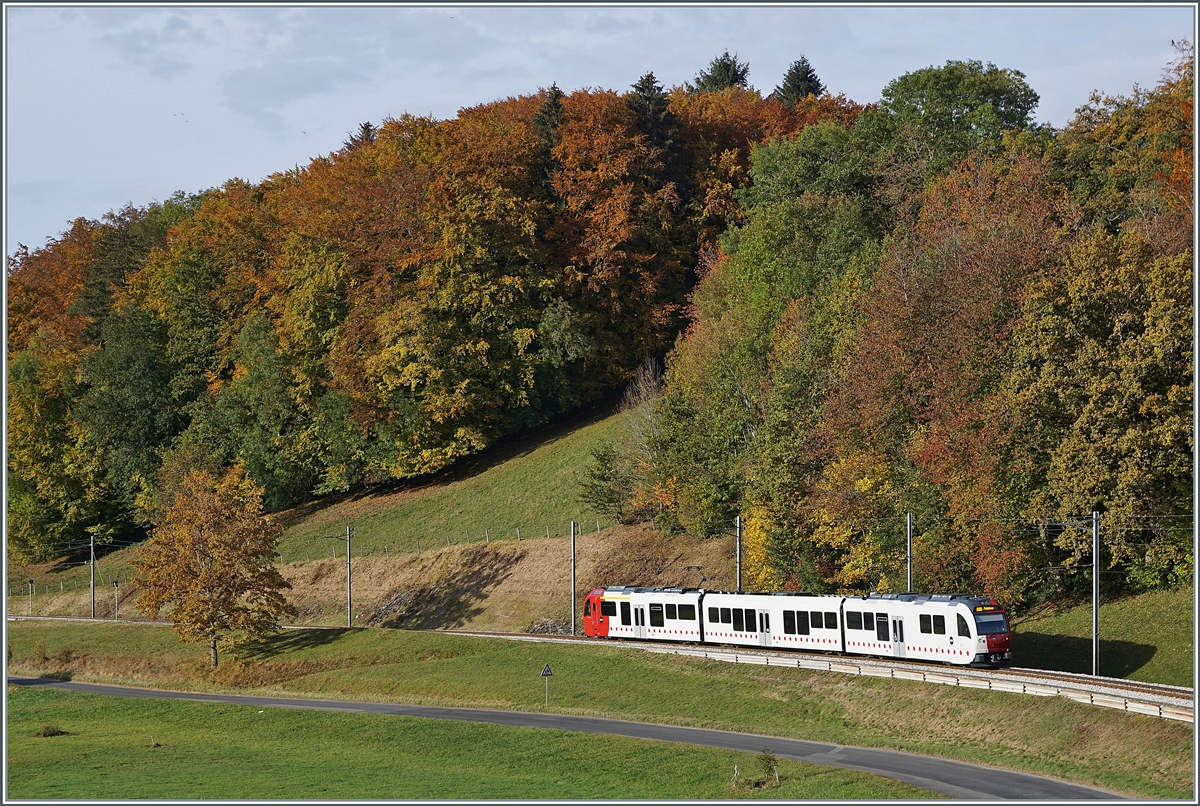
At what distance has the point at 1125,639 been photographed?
5075cm

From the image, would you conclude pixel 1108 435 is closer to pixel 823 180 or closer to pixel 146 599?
pixel 823 180

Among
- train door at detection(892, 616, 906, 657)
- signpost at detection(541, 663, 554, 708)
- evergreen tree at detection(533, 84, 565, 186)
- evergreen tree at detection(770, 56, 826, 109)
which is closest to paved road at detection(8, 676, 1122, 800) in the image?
signpost at detection(541, 663, 554, 708)

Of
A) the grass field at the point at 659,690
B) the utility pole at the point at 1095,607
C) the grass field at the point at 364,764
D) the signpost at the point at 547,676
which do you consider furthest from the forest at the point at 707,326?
the grass field at the point at 364,764

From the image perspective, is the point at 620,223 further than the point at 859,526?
Yes

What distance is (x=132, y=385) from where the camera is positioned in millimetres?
112000

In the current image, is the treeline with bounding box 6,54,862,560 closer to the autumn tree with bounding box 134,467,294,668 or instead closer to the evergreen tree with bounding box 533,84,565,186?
the evergreen tree with bounding box 533,84,565,186

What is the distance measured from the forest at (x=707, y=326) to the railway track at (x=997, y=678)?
325 inches

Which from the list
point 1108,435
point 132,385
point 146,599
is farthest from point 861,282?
point 132,385

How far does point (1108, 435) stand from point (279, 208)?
275ft

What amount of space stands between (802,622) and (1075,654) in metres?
11.5

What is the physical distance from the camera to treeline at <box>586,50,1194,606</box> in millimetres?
52500

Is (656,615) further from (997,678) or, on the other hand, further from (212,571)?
(212,571)

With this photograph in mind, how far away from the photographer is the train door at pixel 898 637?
5100 cm

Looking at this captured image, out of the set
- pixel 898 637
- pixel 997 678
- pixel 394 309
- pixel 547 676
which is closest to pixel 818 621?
pixel 898 637
